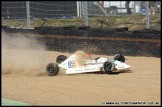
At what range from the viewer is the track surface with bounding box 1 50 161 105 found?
6668mm

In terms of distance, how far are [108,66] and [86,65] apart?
57 cm

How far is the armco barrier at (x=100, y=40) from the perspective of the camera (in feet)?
39.5

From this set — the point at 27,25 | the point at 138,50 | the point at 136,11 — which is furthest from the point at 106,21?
the point at 138,50

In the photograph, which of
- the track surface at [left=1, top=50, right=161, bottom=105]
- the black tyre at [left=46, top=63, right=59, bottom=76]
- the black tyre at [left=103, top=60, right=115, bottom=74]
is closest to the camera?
the track surface at [left=1, top=50, right=161, bottom=105]

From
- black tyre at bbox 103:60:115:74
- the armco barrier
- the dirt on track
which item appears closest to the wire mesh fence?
the armco barrier

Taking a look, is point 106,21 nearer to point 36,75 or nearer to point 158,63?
point 158,63

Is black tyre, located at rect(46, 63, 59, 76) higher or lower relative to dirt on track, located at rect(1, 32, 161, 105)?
higher

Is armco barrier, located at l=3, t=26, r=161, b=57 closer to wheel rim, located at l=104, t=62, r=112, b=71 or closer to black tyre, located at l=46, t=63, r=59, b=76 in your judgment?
wheel rim, located at l=104, t=62, r=112, b=71

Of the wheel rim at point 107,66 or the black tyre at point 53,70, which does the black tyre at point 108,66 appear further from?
the black tyre at point 53,70

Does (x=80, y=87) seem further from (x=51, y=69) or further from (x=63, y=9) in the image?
(x=63, y=9)

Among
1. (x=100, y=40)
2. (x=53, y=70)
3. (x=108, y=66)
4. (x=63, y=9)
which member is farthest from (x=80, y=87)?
(x=63, y=9)

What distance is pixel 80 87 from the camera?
775 cm

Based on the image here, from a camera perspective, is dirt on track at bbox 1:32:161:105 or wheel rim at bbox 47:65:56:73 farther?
wheel rim at bbox 47:65:56:73

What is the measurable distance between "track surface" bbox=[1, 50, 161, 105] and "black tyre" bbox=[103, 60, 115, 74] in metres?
0.16
